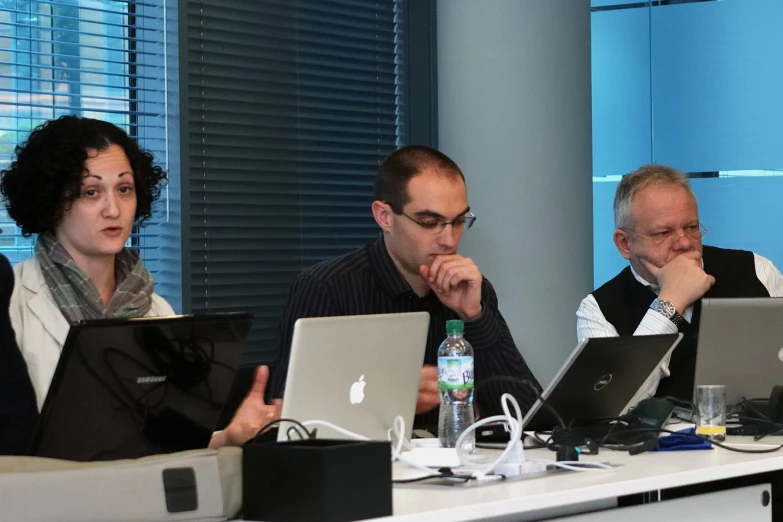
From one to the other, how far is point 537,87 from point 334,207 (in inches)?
34.9

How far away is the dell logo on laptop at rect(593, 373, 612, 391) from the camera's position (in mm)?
2432

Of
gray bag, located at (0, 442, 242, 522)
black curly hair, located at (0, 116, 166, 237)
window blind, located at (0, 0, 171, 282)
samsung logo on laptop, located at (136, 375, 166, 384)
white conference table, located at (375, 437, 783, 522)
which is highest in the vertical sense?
window blind, located at (0, 0, 171, 282)

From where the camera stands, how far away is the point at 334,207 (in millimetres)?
4336

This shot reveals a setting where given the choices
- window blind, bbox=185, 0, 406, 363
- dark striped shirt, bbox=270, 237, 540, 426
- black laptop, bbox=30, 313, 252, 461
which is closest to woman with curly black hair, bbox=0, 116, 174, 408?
dark striped shirt, bbox=270, 237, 540, 426

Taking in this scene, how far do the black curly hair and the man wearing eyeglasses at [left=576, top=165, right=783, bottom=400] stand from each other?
4.87ft

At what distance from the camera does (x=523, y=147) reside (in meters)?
4.26

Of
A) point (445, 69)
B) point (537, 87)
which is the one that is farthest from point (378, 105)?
point (537, 87)

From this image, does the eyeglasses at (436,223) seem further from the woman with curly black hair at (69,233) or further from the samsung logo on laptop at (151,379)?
the samsung logo on laptop at (151,379)

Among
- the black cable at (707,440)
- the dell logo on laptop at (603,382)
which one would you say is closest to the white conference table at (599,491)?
the black cable at (707,440)

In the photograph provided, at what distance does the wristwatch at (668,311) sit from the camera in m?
3.20

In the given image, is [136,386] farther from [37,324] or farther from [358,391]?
[37,324]

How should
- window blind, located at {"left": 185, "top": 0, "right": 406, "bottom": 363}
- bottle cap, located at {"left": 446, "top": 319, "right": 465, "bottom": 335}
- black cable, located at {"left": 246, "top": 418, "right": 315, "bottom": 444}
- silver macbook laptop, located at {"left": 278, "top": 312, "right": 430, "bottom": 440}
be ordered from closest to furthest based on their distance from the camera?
black cable, located at {"left": 246, "top": 418, "right": 315, "bottom": 444}
silver macbook laptop, located at {"left": 278, "top": 312, "right": 430, "bottom": 440}
bottle cap, located at {"left": 446, "top": 319, "right": 465, "bottom": 335}
window blind, located at {"left": 185, "top": 0, "right": 406, "bottom": 363}

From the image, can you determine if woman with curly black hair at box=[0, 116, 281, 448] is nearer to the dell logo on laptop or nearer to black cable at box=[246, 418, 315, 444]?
black cable at box=[246, 418, 315, 444]

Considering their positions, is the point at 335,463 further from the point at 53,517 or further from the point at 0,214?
the point at 0,214
